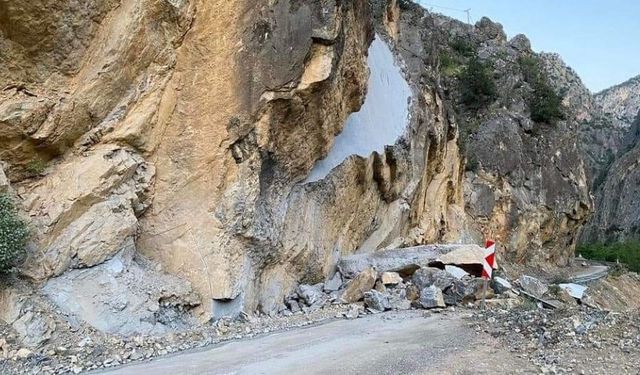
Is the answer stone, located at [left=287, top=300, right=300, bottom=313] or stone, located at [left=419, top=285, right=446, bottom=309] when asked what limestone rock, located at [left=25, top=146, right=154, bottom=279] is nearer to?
stone, located at [left=287, top=300, right=300, bottom=313]

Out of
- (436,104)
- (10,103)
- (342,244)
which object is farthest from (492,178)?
(10,103)

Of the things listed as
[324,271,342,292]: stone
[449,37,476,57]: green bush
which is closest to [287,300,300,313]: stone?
[324,271,342,292]: stone

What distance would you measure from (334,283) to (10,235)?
342 inches

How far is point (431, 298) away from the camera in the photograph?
11164 millimetres

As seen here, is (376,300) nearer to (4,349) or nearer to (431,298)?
(431,298)

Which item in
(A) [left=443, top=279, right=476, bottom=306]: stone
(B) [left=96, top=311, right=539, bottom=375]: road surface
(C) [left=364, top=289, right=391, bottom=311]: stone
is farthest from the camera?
(A) [left=443, top=279, right=476, bottom=306]: stone

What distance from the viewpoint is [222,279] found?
33.2 ft

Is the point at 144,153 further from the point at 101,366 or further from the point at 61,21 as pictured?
the point at 101,366

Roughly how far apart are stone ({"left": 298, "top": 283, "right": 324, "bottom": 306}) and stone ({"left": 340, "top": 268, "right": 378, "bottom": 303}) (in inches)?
25.0

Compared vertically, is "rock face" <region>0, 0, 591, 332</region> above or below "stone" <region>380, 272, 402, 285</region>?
above

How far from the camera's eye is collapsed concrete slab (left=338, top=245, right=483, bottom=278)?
14.3 metres

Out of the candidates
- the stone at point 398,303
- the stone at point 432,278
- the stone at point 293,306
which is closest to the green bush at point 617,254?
the stone at point 432,278

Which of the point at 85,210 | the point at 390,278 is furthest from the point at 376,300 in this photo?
the point at 85,210

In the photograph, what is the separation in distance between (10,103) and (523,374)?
27.6ft
